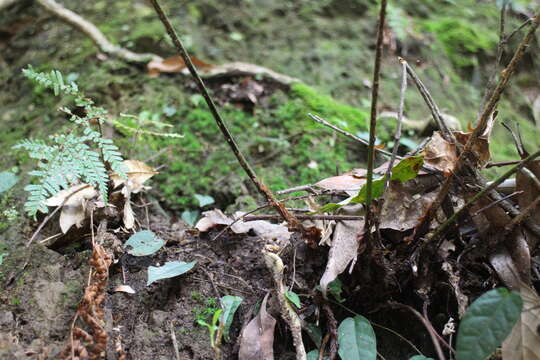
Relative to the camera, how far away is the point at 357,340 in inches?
51.8

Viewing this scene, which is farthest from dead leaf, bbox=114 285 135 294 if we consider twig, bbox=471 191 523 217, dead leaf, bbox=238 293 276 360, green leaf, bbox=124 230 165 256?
twig, bbox=471 191 523 217

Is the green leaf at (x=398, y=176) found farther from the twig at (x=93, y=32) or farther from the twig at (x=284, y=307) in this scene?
the twig at (x=93, y=32)

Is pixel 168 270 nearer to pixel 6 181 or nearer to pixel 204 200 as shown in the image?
pixel 204 200

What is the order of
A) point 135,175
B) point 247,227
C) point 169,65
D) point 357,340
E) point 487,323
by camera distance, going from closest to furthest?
point 487,323
point 357,340
point 247,227
point 135,175
point 169,65

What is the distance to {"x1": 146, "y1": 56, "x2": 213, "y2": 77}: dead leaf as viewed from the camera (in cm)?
292

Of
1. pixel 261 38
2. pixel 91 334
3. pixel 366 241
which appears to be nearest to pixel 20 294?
pixel 91 334

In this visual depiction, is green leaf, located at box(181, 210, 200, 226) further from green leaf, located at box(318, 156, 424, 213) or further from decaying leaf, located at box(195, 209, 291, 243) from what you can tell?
green leaf, located at box(318, 156, 424, 213)

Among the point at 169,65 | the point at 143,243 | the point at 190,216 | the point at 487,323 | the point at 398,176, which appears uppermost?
the point at 398,176

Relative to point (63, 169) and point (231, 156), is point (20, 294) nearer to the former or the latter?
point (63, 169)

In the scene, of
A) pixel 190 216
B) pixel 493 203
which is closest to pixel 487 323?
pixel 493 203

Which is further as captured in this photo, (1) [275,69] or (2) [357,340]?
(1) [275,69]

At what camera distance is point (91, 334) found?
1326 mm

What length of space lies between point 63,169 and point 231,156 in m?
1.12

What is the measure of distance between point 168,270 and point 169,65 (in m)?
1.90
